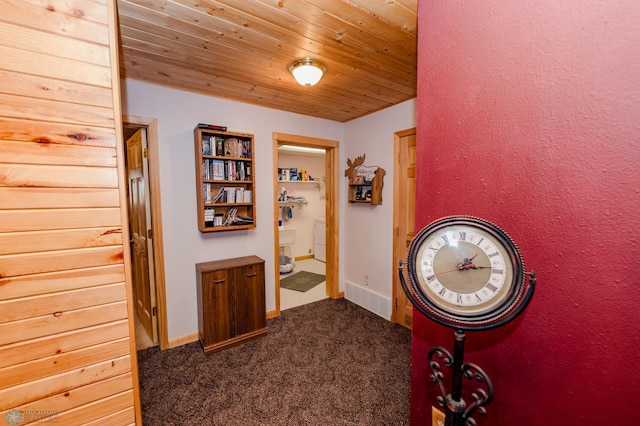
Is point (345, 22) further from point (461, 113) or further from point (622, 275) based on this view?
point (622, 275)

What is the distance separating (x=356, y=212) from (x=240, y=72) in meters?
2.09

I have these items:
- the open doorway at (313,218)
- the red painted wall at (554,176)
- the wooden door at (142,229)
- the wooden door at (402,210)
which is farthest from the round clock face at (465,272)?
the open doorway at (313,218)

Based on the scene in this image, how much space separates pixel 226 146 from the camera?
2584 mm

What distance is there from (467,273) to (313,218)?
5140 mm

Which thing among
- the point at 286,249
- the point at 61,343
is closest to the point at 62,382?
the point at 61,343

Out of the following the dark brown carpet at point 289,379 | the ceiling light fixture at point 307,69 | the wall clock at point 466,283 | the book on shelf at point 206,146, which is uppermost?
the ceiling light fixture at point 307,69

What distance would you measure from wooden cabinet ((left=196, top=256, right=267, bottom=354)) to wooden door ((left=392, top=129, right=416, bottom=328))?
1.49 metres

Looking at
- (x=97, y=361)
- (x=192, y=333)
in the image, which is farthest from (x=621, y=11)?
(x=192, y=333)

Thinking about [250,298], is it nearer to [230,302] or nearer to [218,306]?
[230,302]

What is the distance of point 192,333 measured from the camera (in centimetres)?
260

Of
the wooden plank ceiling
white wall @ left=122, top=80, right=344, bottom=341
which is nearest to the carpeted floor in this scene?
white wall @ left=122, top=80, right=344, bottom=341

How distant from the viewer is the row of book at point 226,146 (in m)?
2.48

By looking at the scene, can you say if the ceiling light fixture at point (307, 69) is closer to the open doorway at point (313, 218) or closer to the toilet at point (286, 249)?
the open doorway at point (313, 218)

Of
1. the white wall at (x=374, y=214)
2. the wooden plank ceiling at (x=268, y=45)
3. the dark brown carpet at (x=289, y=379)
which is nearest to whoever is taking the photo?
the wooden plank ceiling at (x=268, y=45)
